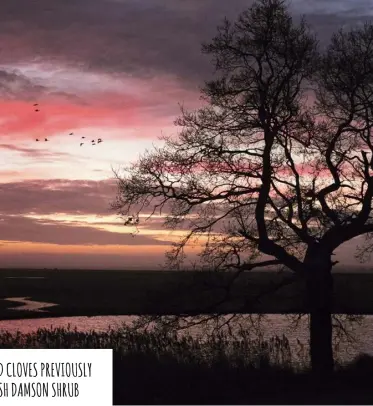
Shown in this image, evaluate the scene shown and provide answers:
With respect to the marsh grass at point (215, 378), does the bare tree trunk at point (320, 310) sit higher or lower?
higher

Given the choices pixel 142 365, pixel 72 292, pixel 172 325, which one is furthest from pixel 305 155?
pixel 72 292

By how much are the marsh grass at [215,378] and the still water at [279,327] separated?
3.70 m

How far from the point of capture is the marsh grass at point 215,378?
58.6ft

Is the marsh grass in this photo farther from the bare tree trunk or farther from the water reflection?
the water reflection

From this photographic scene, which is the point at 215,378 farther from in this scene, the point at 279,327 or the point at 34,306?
the point at 34,306

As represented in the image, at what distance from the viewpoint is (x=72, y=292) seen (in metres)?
79.6

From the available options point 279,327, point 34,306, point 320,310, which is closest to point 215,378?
point 320,310

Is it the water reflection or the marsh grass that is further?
the water reflection

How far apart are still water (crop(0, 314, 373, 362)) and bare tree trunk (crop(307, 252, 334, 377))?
13.5ft

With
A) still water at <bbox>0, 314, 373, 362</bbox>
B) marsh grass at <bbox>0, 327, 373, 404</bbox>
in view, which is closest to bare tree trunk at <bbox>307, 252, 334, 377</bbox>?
marsh grass at <bbox>0, 327, 373, 404</bbox>

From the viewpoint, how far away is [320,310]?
794 inches

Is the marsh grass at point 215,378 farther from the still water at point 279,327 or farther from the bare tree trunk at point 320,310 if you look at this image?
the still water at point 279,327

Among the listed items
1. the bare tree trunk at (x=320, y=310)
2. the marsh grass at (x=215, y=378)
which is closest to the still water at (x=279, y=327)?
the marsh grass at (x=215, y=378)

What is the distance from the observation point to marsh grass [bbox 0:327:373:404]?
17.9 m
